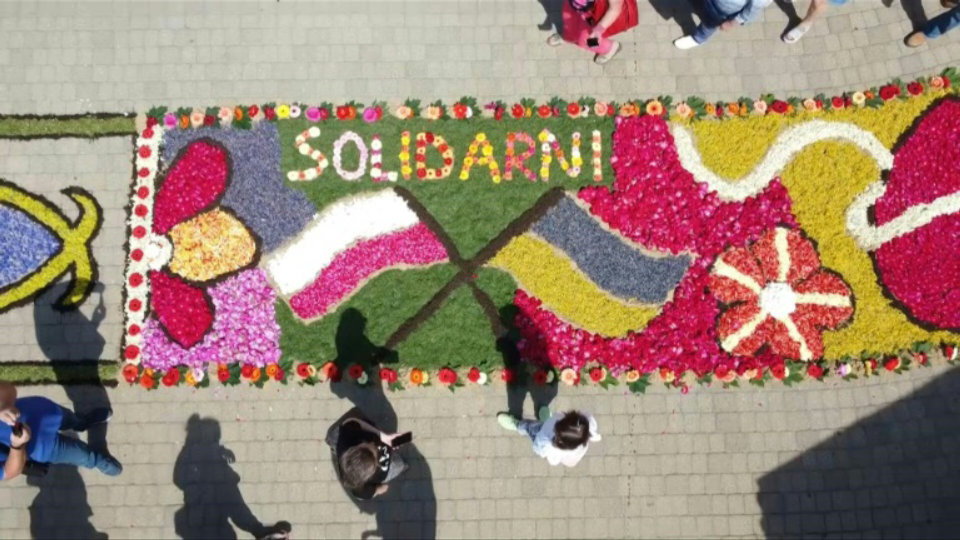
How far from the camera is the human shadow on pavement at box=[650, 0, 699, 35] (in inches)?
391

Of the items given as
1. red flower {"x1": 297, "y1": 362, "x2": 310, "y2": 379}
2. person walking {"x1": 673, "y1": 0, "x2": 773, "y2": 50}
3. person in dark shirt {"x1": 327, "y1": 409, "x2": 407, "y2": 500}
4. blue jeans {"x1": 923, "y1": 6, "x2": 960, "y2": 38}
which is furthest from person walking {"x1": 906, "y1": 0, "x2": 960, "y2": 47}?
red flower {"x1": 297, "y1": 362, "x2": 310, "y2": 379}

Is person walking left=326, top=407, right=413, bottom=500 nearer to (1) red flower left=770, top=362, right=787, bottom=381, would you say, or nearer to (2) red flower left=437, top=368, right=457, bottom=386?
(2) red flower left=437, top=368, right=457, bottom=386

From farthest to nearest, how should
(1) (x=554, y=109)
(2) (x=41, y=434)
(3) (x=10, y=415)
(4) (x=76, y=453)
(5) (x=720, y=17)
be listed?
(1) (x=554, y=109) < (5) (x=720, y=17) < (4) (x=76, y=453) < (2) (x=41, y=434) < (3) (x=10, y=415)

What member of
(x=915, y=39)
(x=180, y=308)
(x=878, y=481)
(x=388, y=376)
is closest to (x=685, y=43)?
(x=915, y=39)

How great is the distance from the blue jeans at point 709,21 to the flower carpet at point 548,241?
0.95 m

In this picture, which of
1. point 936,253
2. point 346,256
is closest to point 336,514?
point 346,256

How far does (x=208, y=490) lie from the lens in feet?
27.7

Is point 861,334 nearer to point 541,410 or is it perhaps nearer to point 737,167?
point 737,167

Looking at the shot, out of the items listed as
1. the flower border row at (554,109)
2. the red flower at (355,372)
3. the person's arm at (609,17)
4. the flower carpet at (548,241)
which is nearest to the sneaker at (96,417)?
the flower carpet at (548,241)

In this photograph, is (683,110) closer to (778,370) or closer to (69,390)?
(778,370)

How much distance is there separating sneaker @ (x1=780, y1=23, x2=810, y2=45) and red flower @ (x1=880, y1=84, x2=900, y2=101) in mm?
1409

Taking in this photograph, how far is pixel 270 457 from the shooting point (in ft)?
28.0

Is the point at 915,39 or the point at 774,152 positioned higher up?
the point at 915,39

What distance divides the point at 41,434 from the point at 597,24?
26.5 ft
